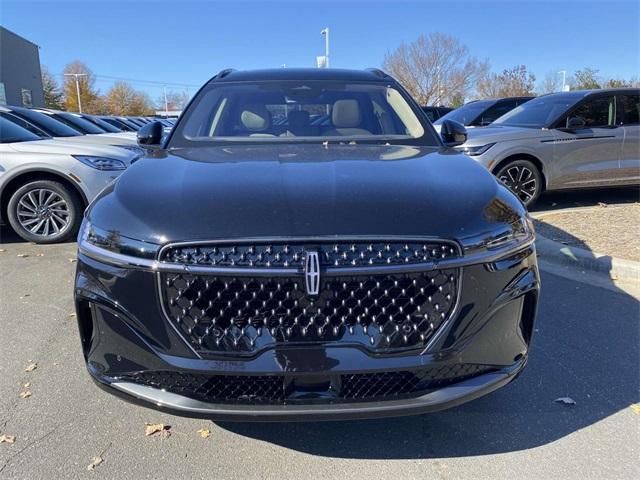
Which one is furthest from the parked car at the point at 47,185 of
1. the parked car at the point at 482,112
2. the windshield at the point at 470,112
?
the windshield at the point at 470,112

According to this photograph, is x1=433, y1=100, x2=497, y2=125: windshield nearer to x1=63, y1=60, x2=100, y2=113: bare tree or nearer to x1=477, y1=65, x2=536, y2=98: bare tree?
x1=477, y1=65, x2=536, y2=98: bare tree

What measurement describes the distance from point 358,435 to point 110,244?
149 centimetres

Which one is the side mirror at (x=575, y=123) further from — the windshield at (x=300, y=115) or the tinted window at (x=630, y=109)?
the windshield at (x=300, y=115)

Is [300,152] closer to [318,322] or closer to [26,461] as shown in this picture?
[318,322]

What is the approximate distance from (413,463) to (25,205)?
19.3ft

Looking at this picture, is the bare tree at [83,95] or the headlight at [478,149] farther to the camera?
the bare tree at [83,95]

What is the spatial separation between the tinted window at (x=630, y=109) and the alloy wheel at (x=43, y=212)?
26.7 feet

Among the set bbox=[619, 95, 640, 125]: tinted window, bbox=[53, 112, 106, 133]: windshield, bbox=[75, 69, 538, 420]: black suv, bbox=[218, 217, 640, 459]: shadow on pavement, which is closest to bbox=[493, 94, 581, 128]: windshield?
bbox=[619, 95, 640, 125]: tinted window

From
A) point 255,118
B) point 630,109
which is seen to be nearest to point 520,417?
point 255,118

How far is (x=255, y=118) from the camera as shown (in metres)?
3.70

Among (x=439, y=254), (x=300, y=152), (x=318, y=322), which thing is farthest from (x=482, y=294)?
(x=300, y=152)

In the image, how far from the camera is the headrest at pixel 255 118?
3656 millimetres

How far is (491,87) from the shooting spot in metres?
40.5

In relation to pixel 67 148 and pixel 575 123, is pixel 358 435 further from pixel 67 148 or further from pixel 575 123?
pixel 575 123
